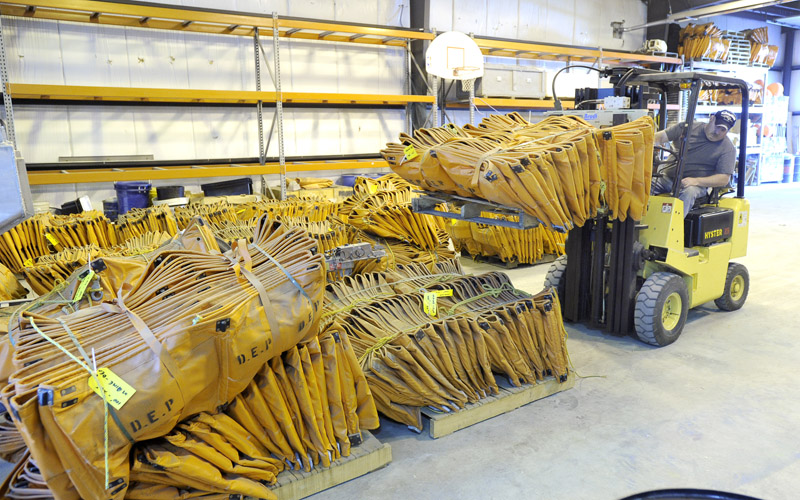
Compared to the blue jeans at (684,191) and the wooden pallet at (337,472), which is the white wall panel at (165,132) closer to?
the blue jeans at (684,191)

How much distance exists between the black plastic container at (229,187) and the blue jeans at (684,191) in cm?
634

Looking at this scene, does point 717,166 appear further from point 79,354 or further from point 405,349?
point 79,354

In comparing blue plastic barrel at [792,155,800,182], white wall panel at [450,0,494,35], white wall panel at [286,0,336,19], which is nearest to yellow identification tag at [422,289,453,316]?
white wall panel at [286,0,336,19]

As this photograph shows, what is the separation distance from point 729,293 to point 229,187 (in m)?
7.42

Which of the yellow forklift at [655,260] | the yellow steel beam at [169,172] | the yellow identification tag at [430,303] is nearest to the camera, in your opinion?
the yellow identification tag at [430,303]

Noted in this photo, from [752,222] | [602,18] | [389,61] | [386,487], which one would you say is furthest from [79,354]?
[602,18]

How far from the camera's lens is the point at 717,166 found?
5.62m

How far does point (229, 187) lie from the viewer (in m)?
9.38

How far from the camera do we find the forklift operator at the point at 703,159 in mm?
5434

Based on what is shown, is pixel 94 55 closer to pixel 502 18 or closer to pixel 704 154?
pixel 502 18

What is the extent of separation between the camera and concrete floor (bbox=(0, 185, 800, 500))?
3152 millimetres

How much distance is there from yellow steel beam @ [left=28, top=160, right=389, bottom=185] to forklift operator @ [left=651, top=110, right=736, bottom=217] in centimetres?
560

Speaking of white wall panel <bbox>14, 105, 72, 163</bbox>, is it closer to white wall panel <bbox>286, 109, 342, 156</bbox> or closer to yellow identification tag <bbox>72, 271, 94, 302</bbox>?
white wall panel <bbox>286, 109, 342, 156</bbox>

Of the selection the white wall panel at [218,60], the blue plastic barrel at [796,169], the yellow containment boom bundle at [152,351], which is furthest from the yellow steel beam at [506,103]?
the blue plastic barrel at [796,169]
